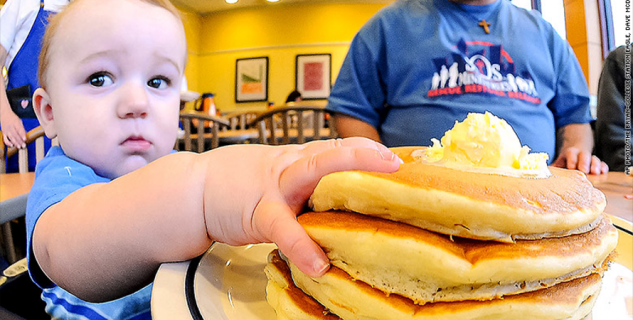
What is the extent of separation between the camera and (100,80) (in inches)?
22.2

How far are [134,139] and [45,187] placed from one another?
0.50 ft

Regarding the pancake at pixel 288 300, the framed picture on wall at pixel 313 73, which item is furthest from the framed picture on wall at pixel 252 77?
the pancake at pixel 288 300

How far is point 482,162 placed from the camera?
1.12 feet

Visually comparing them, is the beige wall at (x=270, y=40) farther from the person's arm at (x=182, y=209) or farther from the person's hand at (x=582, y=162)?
the person's arm at (x=182, y=209)

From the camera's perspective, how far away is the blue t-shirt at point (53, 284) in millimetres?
464

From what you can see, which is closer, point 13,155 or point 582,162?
point 582,162

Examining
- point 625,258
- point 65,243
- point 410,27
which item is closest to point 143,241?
point 65,243

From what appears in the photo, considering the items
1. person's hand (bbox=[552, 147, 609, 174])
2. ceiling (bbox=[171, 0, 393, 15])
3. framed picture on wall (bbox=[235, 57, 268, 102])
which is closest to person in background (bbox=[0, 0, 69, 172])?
person's hand (bbox=[552, 147, 609, 174])

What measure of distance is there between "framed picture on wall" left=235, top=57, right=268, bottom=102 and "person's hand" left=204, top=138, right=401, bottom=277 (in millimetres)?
6783

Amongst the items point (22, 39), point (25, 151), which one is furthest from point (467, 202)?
point (25, 151)

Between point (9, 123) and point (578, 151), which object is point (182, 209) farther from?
point (9, 123)

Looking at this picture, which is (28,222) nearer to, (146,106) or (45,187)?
(45,187)

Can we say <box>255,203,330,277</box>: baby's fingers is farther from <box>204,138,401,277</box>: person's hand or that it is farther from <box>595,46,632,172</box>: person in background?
<box>595,46,632,172</box>: person in background

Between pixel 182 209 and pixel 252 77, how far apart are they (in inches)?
272
